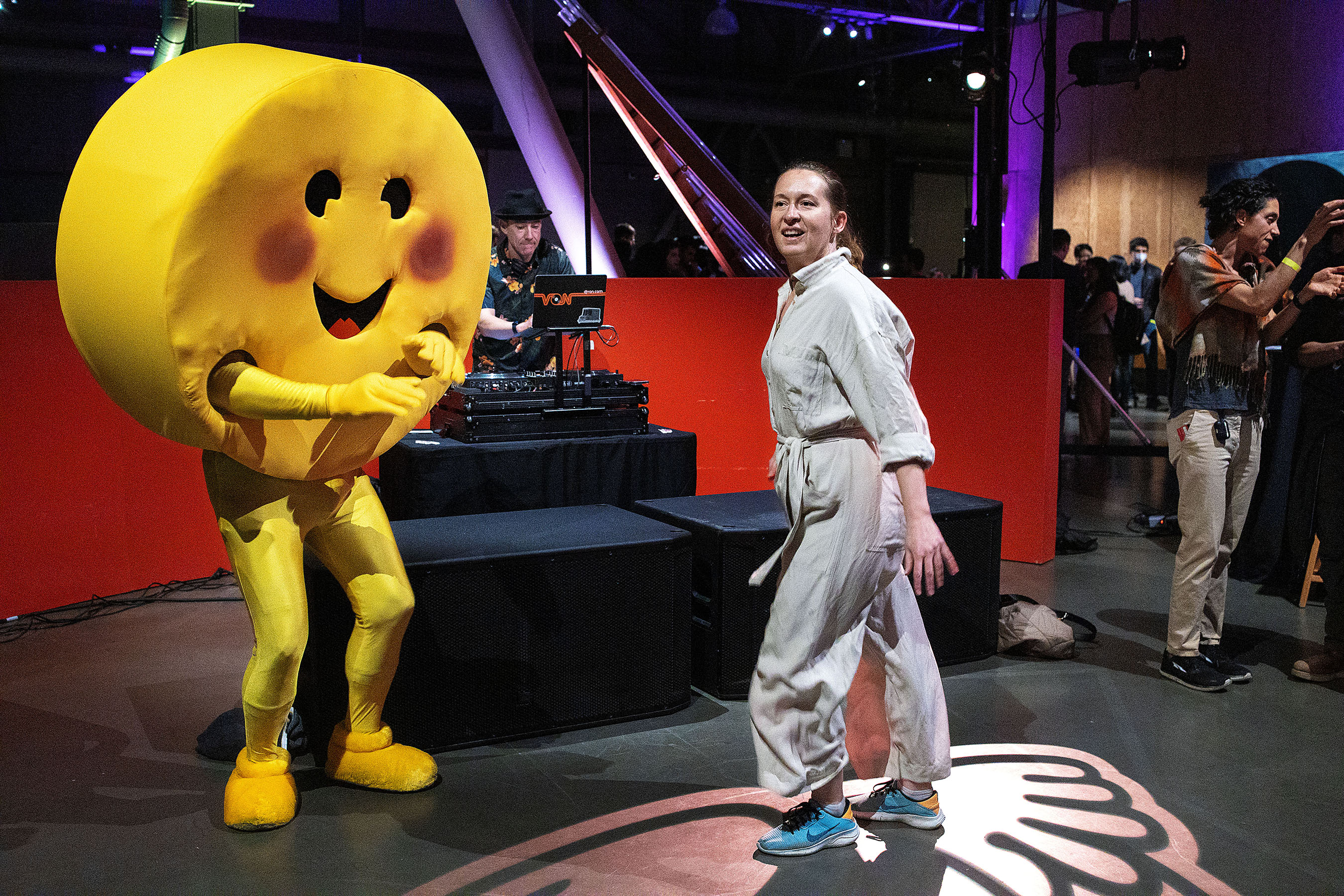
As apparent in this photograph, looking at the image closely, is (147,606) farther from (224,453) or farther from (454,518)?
(224,453)

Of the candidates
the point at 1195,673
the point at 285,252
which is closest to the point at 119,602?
the point at 285,252

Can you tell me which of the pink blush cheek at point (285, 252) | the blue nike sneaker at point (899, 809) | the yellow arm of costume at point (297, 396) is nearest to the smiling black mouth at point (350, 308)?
the pink blush cheek at point (285, 252)

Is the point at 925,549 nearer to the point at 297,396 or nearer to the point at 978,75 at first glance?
the point at 297,396

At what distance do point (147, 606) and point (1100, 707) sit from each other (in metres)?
3.83

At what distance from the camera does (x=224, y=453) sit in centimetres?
274

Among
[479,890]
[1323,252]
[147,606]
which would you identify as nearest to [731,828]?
[479,890]

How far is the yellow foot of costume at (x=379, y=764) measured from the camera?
3072 mm

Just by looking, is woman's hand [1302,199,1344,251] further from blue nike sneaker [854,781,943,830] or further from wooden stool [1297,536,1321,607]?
blue nike sneaker [854,781,943,830]

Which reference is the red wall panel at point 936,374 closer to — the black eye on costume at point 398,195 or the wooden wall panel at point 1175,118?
the black eye on costume at point 398,195

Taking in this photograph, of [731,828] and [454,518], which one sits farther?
[454,518]

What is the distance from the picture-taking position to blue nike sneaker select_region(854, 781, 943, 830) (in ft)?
9.36

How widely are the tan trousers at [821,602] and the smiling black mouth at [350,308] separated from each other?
3.51ft

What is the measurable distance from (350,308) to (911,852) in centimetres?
189

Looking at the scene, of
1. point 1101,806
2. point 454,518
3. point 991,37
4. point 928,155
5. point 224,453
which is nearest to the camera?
point 224,453
